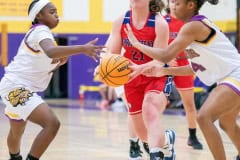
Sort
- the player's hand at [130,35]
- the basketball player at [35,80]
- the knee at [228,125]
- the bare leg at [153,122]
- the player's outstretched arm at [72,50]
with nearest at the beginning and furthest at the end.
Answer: the player's outstretched arm at [72,50] → the player's hand at [130,35] → the knee at [228,125] → the basketball player at [35,80] → the bare leg at [153,122]

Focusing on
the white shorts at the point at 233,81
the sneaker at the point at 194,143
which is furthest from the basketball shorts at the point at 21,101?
the sneaker at the point at 194,143

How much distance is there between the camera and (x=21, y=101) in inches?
226

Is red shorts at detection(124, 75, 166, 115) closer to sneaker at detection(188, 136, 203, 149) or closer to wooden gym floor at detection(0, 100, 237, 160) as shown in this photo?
wooden gym floor at detection(0, 100, 237, 160)

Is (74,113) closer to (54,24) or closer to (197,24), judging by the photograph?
(54,24)

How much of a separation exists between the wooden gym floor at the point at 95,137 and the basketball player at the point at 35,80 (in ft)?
4.22

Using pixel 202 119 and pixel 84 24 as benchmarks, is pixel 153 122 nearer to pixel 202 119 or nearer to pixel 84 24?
pixel 202 119

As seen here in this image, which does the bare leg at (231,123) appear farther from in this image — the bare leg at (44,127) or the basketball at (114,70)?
the bare leg at (44,127)

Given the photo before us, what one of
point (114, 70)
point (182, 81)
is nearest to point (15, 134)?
point (114, 70)

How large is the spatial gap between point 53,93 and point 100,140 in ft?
31.4

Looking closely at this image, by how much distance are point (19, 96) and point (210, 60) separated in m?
1.82

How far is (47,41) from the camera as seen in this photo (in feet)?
18.0

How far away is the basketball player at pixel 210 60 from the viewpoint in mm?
5053

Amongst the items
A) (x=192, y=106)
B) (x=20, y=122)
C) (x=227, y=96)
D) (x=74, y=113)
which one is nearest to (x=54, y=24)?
(x=20, y=122)

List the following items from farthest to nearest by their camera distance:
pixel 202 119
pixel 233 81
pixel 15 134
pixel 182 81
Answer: pixel 182 81 < pixel 15 134 < pixel 233 81 < pixel 202 119
